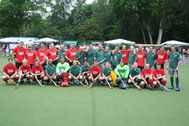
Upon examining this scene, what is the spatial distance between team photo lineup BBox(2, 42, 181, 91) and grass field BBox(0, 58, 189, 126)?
2.76 ft

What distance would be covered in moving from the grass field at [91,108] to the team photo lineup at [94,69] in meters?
0.84

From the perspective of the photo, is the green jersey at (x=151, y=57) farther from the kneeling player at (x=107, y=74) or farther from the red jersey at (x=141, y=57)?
the kneeling player at (x=107, y=74)

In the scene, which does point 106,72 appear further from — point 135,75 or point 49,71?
point 49,71

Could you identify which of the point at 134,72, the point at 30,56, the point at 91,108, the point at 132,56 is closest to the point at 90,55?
the point at 132,56

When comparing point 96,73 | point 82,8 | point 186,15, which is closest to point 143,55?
point 96,73

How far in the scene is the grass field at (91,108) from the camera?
12.5 feet

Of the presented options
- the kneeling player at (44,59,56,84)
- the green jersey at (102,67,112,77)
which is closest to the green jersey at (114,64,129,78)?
the green jersey at (102,67,112,77)

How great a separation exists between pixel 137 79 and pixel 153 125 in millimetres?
3614

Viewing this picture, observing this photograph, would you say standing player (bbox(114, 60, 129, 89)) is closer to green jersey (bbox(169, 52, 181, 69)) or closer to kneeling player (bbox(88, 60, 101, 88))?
kneeling player (bbox(88, 60, 101, 88))

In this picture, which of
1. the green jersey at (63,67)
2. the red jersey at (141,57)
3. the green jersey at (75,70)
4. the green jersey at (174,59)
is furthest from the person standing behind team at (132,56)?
the green jersey at (63,67)

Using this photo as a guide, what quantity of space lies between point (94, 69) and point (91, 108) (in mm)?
3083

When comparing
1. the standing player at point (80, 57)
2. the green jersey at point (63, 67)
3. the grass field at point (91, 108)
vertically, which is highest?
the standing player at point (80, 57)

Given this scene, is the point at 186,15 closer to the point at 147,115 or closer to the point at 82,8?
the point at 82,8

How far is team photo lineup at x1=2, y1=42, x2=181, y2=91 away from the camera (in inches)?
281
